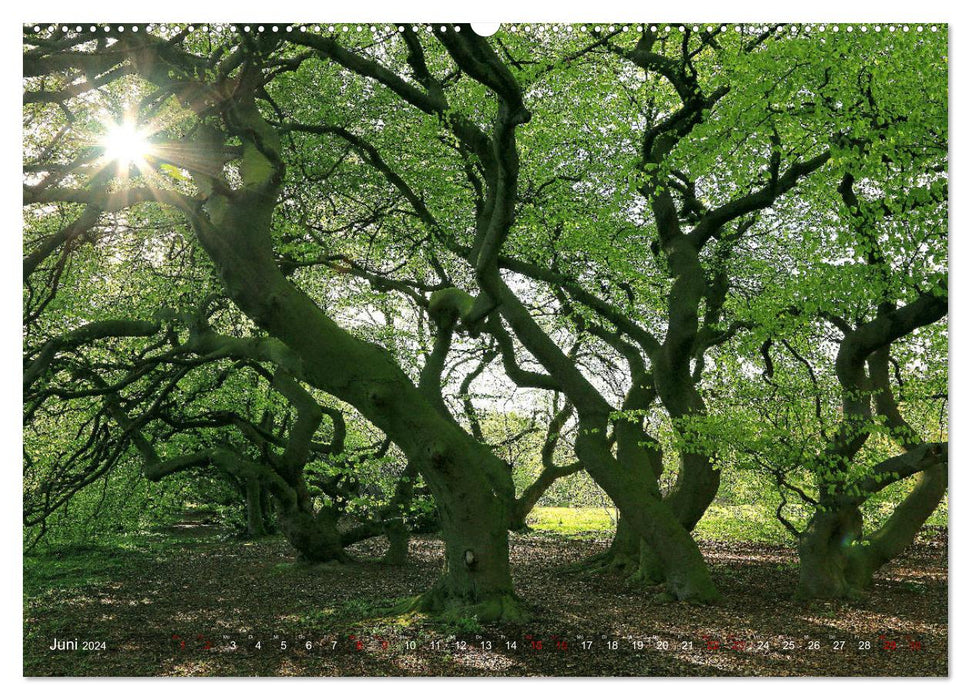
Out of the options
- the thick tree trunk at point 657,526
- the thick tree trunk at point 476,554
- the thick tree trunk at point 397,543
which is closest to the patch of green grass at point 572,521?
the thick tree trunk at point 397,543

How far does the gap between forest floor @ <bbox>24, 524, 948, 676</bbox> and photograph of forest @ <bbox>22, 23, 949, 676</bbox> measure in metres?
0.07

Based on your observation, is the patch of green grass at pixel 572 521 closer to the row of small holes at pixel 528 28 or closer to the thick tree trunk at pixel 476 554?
the thick tree trunk at pixel 476 554

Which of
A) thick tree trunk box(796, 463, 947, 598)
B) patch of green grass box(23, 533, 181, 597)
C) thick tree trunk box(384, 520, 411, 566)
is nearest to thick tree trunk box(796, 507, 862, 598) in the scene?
thick tree trunk box(796, 463, 947, 598)

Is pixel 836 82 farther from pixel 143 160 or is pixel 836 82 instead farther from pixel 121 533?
pixel 121 533

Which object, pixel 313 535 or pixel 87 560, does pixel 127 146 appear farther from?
pixel 87 560

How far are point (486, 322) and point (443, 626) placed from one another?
466 centimetres

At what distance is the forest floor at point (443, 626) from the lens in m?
5.30

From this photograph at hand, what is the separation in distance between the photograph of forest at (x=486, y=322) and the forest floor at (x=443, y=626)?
7cm

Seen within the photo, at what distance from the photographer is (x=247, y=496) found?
17.5m

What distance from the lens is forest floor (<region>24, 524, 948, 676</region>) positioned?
5305mm

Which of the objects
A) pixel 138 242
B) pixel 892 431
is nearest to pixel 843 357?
pixel 892 431

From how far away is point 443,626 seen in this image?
6.83 meters

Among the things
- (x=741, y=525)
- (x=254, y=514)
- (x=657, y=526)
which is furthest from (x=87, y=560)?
(x=741, y=525)

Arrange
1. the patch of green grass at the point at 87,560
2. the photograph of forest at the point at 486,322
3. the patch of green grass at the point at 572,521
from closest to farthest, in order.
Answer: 1. the photograph of forest at the point at 486,322
2. the patch of green grass at the point at 87,560
3. the patch of green grass at the point at 572,521
